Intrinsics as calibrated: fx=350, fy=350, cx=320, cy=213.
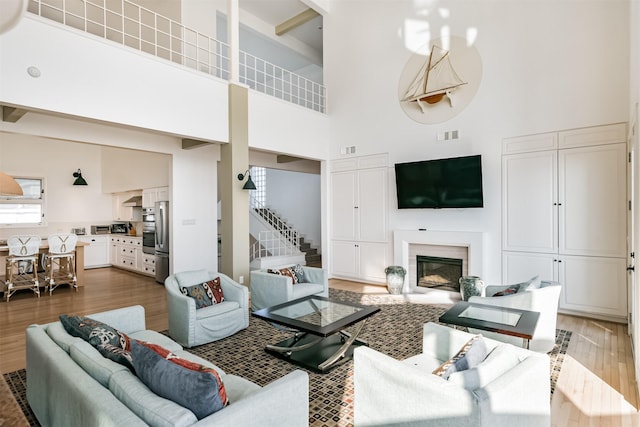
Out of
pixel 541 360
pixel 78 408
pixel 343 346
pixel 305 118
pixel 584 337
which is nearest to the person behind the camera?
pixel 78 408

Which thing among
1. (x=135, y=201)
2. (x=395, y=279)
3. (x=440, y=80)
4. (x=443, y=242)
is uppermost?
(x=440, y=80)

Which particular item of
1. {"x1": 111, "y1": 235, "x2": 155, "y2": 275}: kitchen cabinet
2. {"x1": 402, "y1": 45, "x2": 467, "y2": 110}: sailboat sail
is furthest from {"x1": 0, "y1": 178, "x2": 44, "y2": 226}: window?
{"x1": 402, "y1": 45, "x2": 467, "y2": 110}: sailboat sail

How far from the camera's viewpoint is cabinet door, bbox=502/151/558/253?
4988mm

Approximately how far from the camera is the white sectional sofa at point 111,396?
1.42 m

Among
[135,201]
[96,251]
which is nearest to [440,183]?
[135,201]

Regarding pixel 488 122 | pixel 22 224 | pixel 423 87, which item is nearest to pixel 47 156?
pixel 22 224

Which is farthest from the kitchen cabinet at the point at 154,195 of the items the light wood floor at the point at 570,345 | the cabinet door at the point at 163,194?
the light wood floor at the point at 570,345

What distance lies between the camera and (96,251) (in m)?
9.26

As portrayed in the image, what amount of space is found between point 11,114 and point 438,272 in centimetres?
652

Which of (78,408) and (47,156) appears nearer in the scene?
(78,408)

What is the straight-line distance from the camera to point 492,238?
555cm

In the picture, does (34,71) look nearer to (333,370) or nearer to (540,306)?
(333,370)

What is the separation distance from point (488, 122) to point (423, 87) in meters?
1.27

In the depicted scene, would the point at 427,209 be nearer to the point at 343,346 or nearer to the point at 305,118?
the point at 305,118
